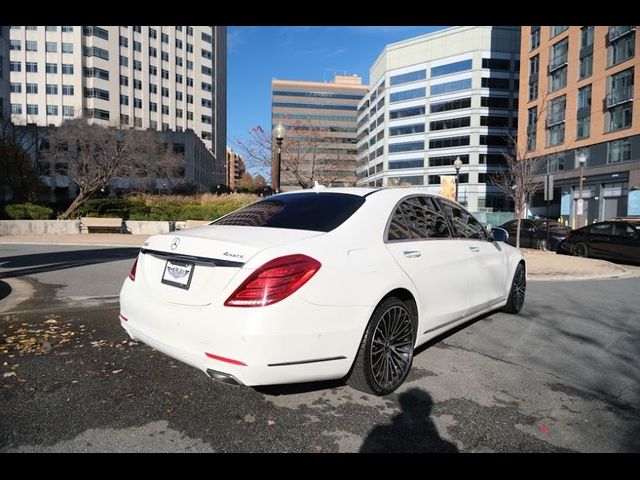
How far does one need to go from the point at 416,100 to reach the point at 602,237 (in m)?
68.6

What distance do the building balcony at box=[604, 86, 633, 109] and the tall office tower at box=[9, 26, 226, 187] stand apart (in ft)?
202

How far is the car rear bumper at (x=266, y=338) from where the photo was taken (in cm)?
252

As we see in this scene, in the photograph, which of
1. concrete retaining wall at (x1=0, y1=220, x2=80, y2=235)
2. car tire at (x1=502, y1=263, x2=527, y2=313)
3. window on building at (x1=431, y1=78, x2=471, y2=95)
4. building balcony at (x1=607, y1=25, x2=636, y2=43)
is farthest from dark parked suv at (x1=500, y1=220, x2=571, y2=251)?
window on building at (x1=431, y1=78, x2=471, y2=95)

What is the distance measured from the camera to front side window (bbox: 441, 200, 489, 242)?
14.6 ft

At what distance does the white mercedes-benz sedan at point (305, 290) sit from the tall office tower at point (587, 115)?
34.5 metres

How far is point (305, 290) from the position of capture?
2.62 meters

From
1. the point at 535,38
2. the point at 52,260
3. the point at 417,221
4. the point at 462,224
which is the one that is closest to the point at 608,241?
the point at 462,224

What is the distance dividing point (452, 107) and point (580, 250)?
6404cm

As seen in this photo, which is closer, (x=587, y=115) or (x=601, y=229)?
(x=601, y=229)

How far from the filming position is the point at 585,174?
4156 cm

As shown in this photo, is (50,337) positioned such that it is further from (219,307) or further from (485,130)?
(485,130)

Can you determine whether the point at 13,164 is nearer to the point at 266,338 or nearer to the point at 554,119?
the point at 266,338

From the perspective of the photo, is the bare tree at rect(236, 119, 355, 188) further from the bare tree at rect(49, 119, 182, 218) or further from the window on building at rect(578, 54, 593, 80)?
the window on building at rect(578, 54, 593, 80)
